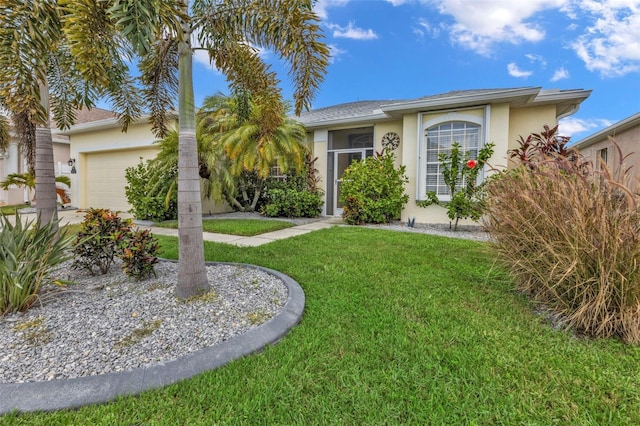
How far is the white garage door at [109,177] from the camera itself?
1192 centimetres

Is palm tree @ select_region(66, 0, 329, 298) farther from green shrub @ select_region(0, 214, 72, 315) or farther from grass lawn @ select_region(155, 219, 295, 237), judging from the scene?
grass lawn @ select_region(155, 219, 295, 237)

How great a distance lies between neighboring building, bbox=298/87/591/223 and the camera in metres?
7.82

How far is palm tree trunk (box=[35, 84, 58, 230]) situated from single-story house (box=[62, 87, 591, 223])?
22.1ft

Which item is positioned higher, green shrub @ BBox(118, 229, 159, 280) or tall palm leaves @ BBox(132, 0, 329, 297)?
tall palm leaves @ BBox(132, 0, 329, 297)

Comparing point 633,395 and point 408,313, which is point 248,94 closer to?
point 408,313

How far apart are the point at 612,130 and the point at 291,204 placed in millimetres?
11881

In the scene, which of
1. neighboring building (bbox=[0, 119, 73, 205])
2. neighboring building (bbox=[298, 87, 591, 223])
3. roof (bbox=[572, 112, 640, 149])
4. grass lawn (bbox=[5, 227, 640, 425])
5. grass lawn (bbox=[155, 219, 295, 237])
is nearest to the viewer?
grass lawn (bbox=[5, 227, 640, 425])

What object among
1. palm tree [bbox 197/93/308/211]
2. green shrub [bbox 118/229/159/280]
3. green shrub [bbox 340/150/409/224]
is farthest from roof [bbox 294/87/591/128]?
green shrub [bbox 118/229/159/280]

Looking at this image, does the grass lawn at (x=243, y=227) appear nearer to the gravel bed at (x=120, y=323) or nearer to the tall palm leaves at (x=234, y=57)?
the gravel bed at (x=120, y=323)

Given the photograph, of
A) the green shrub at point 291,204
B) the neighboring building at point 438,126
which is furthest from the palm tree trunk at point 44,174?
the neighboring building at point 438,126

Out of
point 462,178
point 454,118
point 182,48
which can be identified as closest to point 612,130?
point 454,118

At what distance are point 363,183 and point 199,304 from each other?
6350 millimetres

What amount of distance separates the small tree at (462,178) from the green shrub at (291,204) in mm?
4029

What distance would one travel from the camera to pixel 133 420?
1.66 metres
